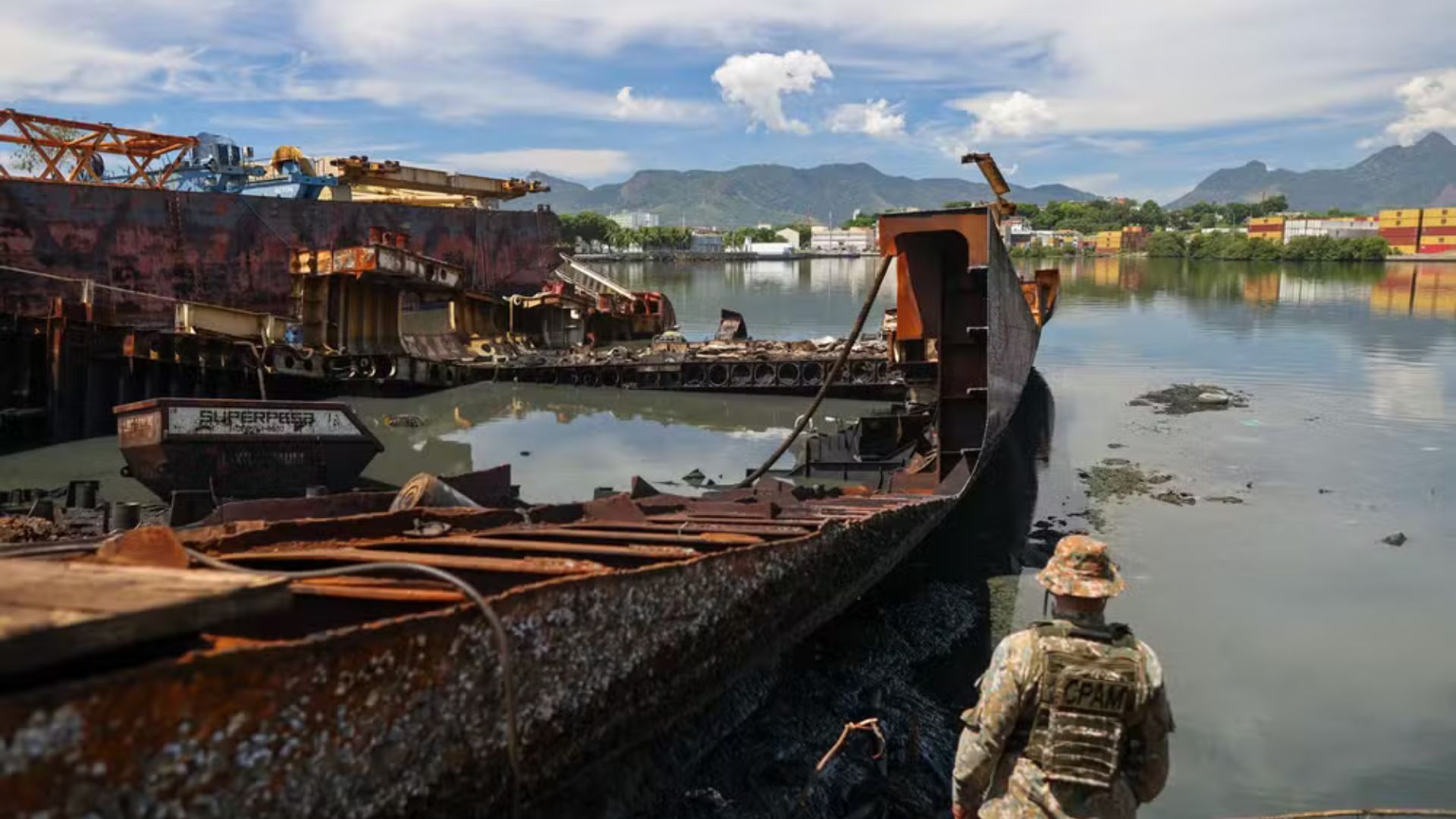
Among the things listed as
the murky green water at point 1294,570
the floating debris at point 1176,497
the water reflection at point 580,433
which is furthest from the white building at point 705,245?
the floating debris at point 1176,497

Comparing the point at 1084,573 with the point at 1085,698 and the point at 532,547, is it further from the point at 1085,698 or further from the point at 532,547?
the point at 532,547

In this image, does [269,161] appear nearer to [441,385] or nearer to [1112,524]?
[441,385]

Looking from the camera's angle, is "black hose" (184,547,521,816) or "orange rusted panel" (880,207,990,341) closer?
"black hose" (184,547,521,816)

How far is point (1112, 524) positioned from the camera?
1272 centimetres

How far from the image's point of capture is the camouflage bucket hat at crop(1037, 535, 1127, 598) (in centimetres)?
360

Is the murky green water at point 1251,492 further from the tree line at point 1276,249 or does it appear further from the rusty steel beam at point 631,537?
the tree line at point 1276,249

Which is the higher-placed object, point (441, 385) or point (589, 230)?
point (589, 230)

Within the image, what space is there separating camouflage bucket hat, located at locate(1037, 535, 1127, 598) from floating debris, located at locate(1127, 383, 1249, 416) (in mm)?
19578

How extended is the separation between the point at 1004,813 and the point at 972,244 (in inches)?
330

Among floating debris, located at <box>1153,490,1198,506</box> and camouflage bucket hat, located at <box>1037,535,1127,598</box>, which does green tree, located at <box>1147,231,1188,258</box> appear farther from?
camouflage bucket hat, located at <box>1037,535,1127,598</box>

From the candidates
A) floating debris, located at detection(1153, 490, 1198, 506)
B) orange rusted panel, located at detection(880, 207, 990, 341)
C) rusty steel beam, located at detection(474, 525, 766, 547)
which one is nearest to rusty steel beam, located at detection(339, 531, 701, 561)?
rusty steel beam, located at detection(474, 525, 766, 547)

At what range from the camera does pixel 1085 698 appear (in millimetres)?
3621

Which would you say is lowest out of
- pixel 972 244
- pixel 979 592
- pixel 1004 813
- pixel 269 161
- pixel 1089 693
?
pixel 979 592

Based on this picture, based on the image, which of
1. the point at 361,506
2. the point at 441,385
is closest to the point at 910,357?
the point at 361,506
